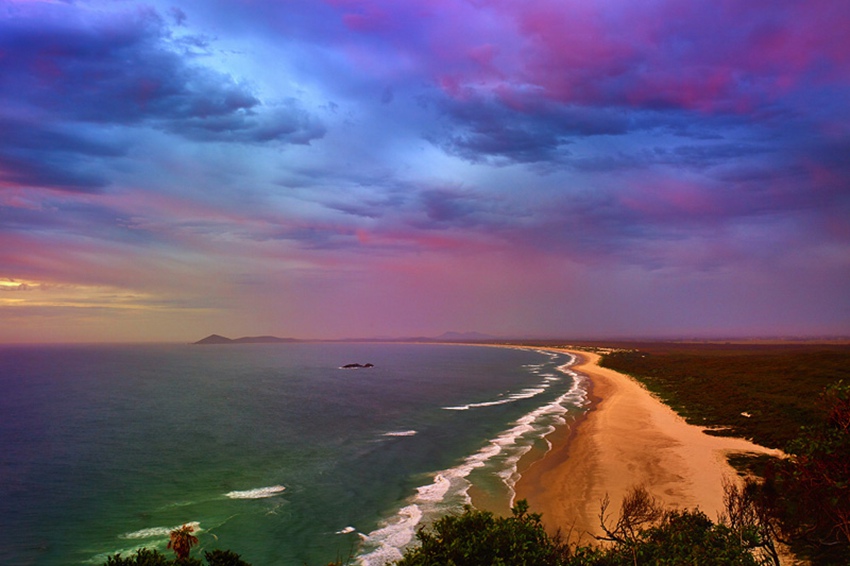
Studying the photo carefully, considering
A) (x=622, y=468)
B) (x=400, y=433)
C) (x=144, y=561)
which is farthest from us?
(x=400, y=433)

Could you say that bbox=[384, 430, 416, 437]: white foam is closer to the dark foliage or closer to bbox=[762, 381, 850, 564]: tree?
the dark foliage

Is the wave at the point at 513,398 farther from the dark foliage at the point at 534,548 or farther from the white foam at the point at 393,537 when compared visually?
the dark foliage at the point at 534,548

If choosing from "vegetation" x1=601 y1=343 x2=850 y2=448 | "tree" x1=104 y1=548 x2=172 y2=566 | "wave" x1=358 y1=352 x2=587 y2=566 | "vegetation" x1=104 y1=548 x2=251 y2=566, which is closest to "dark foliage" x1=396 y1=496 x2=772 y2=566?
"vegetation" x1=104 y1=548 x2=251 y2=566

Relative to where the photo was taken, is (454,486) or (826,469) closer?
(826,469)

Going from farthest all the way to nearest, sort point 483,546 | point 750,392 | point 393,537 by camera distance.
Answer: point 750,392 → point 393,537 → point 483,546

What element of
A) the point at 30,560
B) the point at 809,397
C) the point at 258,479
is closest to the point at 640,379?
the point at 809,397

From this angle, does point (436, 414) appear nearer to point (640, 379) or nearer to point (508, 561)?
point (508, 561)

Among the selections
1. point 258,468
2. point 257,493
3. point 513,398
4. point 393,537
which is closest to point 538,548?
point 393,537

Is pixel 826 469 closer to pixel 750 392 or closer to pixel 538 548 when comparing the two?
pixel 538 548
